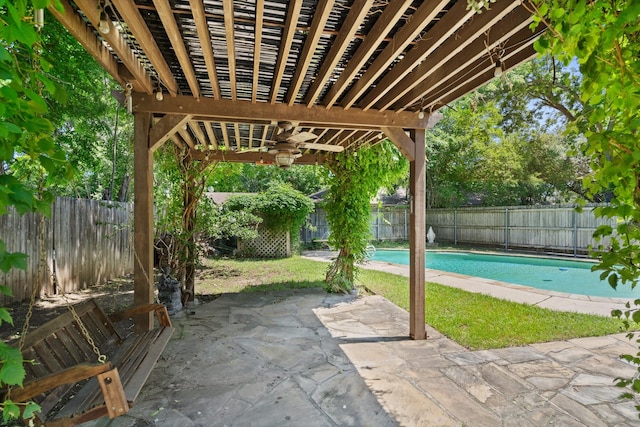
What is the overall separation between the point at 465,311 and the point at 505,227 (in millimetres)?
9631

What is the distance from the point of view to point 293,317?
4621 mm

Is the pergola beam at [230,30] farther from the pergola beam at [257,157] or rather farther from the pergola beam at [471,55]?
the pergola beam at [257,157]

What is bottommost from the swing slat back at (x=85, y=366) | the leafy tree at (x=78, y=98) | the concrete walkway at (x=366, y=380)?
the concrete walkway at (x=366, y=380)

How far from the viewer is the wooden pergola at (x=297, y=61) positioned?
2072 mm

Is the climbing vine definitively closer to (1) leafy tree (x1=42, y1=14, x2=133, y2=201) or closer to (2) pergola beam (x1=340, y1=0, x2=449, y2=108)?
(2) pergola beam (x1=340, y1=0, x2=449, y2=108)

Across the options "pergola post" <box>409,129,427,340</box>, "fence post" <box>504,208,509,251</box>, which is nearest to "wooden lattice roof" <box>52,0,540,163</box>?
"pergola post" <box>409,129,427,340</box>

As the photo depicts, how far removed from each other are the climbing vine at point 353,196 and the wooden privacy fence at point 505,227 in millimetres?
2974

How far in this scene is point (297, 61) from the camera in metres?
2.80

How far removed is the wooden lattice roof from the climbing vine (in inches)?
72.9

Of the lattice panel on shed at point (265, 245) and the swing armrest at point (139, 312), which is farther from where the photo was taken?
the lattice panel on shed at point (265, 245)

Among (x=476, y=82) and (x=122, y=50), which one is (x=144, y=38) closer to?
(x=122, y=50)

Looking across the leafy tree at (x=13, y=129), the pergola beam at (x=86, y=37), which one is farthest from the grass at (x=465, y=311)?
the pergola beam at (x=86, y=37)

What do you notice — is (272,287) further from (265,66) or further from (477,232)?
(477,232)

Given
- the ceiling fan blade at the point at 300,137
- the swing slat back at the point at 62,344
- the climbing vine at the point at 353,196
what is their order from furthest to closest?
1. the climbing vine at the point at 353,196
2. the ceiling fan blade at the point at 300,137
3. the swing slat back at the point at 62,344
